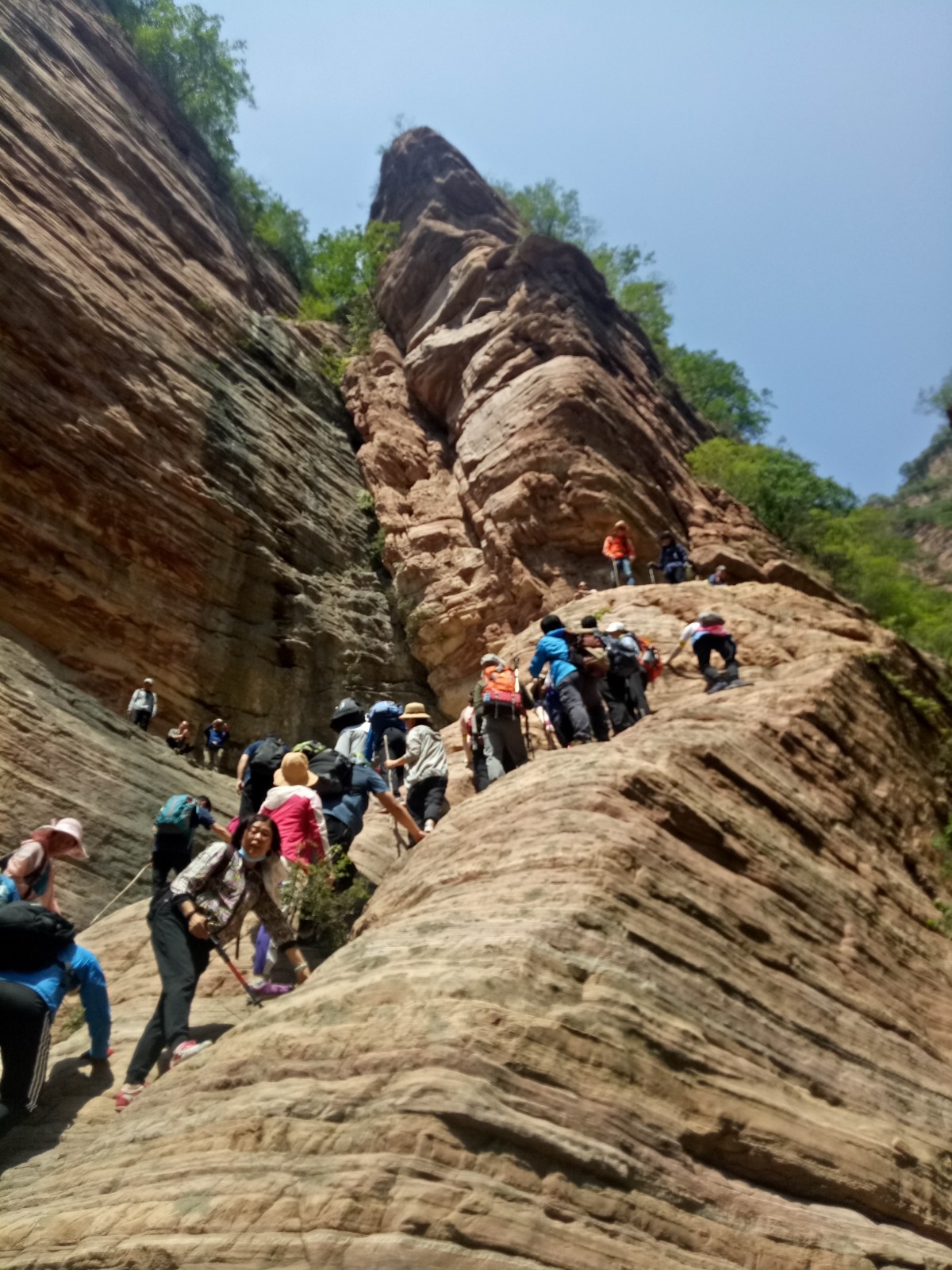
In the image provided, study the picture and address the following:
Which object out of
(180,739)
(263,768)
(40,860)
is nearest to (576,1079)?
(40,860)

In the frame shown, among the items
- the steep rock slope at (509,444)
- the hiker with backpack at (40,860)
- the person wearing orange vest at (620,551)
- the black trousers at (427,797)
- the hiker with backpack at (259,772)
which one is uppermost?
the steep rock slope at (509,444)

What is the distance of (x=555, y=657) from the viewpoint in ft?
35.3

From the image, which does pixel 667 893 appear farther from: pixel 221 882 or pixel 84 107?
pixel 84 107

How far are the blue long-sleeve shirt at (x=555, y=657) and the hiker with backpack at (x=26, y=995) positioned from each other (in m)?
5.94

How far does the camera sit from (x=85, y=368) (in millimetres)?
17641

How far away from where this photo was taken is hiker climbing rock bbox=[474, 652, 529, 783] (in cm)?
1023

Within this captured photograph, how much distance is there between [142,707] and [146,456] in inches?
211

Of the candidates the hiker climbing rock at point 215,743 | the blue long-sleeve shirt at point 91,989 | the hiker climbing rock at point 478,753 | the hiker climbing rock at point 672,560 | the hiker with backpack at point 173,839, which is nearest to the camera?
the blue long-sleeve shirt at point 91,989

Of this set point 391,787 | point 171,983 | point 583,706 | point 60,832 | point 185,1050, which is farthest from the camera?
point 391,787

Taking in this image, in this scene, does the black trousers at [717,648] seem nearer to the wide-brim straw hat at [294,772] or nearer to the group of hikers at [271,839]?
the group of hikers at [271,839]

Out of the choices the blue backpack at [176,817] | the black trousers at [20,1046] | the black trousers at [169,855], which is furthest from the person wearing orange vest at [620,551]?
the black trousers at [20,1046]

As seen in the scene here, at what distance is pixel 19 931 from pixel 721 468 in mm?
24880

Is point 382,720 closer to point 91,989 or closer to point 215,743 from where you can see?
point 91,989

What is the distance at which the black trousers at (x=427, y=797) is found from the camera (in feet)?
33.2
